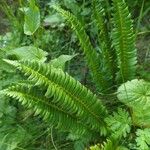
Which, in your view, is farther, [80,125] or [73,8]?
[73,8]

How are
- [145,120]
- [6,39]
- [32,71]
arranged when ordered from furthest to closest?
[6,39] < [145,120] < [32,71]

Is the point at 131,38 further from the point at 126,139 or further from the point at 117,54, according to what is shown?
the point at 126,139

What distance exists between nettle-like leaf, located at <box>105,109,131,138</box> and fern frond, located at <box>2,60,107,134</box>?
0.09 metres

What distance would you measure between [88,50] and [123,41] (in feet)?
0.69

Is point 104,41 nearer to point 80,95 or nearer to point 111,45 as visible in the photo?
point 111,45

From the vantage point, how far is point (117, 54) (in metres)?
2.54

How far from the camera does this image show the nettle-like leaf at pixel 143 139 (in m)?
2.25

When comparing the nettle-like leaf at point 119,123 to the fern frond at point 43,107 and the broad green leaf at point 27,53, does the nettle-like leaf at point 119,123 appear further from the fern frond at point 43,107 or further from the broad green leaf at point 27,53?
the broad green leaf at point 27,53

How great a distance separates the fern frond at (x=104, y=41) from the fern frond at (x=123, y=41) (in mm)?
70

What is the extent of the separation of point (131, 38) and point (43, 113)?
2.12 feet

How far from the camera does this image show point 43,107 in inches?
91.3

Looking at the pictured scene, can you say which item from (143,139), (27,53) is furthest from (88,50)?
(143,139)

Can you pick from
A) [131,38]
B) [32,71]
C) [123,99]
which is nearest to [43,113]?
[32,71]

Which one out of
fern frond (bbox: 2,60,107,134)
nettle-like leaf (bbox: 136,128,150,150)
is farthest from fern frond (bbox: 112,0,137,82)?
nettle-like leaf (bbox: 136,128,150,150)
